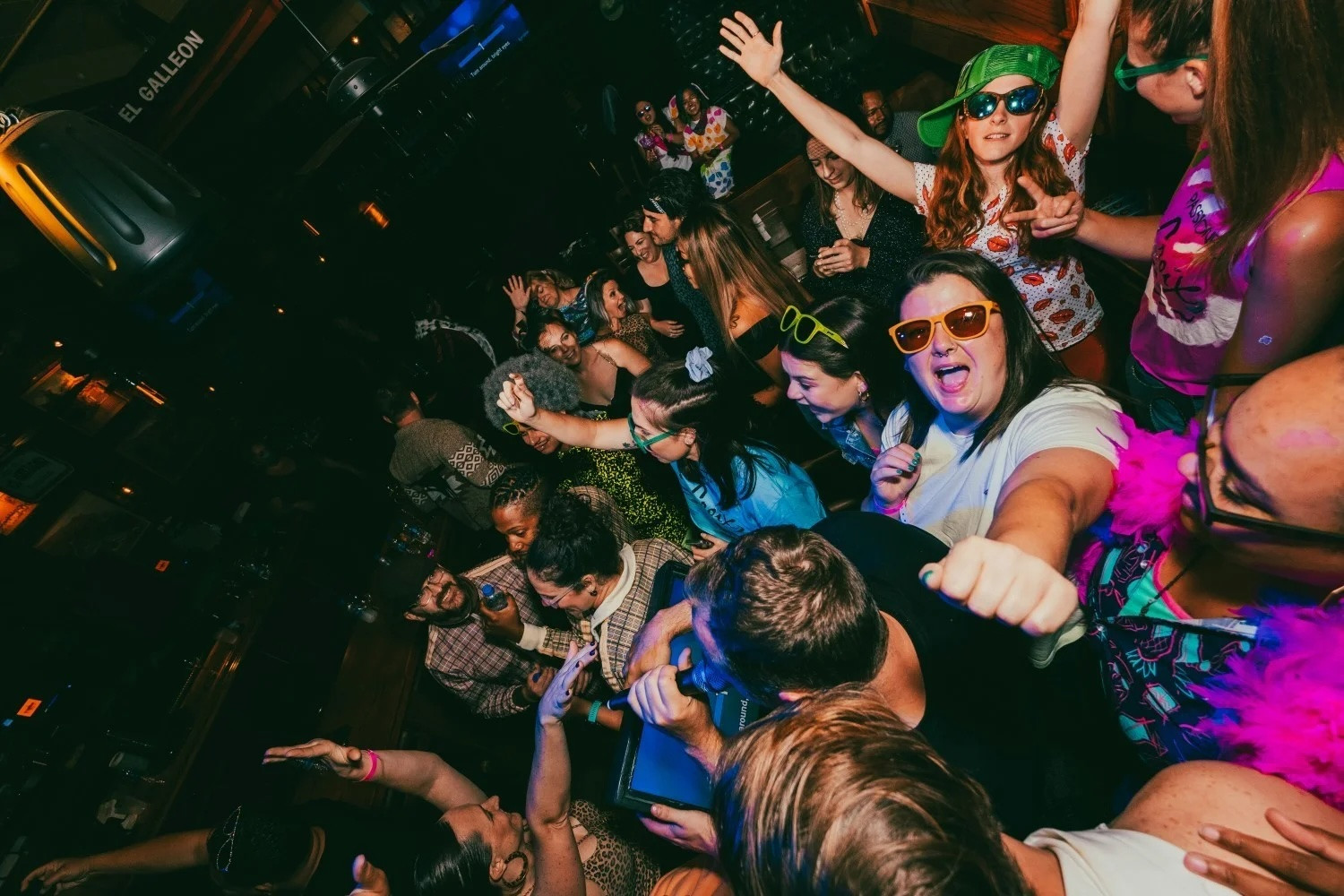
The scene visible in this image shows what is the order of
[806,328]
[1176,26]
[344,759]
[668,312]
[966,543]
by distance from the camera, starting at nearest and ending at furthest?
[966,543]
[1176,26]
[806,328]
[344,759]
[668,312]

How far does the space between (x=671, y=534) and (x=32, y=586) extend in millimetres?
4485

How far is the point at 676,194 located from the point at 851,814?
2.84 m

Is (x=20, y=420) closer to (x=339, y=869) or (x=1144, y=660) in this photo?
(x=339, y=869)

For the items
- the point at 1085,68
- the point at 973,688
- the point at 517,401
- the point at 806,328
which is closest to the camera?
the point at 973,688

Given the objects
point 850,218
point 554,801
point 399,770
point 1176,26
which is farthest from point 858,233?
point 399,770

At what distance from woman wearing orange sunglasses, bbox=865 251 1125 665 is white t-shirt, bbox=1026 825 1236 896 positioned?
39cm

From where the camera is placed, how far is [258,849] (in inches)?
79.4

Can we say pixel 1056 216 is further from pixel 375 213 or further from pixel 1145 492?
pixel 375 213

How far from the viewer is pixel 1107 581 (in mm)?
1210

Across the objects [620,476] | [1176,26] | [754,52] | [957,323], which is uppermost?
[754,52]

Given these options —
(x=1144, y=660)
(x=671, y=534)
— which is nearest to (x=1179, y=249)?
(x=1144, y=660)

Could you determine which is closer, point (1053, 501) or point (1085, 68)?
point (1053, 501)

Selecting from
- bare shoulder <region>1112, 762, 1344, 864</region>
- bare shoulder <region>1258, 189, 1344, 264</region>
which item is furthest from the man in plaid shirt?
bare shoulder <region>1258, 189, 1344, 264</region>

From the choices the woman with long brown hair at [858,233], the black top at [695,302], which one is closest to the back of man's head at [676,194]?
the black top at [695,302]
